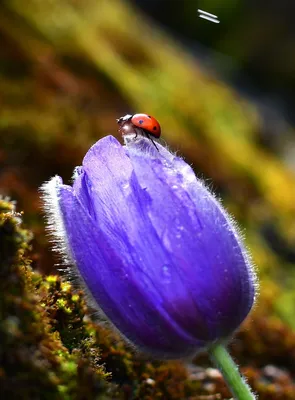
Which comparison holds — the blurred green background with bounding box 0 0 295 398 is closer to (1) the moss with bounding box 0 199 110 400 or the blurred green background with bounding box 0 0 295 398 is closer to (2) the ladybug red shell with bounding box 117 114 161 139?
(2) the ladybug red shell with bounding box 117 114 161 139

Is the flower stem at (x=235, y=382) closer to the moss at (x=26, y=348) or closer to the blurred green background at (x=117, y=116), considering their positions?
the moss at (x=26, y=348)

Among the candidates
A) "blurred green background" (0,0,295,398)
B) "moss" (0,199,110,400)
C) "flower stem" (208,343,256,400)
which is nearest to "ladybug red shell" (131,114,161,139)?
"blurred green background" (0,0,295,398)

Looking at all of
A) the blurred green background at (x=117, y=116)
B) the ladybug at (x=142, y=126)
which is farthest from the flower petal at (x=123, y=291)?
the blurred green background at (x=117, y=116)

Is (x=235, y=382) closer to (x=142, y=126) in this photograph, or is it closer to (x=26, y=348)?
(x=26, y=348)

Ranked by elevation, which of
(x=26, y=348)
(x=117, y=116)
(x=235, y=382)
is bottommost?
(x=235, y=382)

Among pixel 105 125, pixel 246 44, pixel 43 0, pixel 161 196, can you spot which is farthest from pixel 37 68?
pixel 246 44

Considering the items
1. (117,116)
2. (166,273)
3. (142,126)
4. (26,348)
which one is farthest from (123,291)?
(117,116)

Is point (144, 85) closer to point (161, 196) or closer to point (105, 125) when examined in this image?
point (105, 125)
